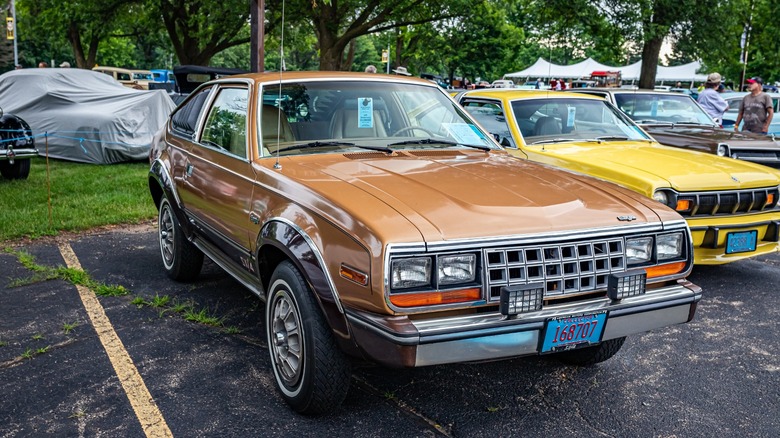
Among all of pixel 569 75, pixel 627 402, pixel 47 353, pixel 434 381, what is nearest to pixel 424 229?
pixel 434 381

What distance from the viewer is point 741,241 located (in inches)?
213

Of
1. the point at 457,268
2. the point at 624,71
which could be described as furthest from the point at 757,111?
the point at 624,71

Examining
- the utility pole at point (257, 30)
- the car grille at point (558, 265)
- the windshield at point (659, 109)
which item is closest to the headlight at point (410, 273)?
the car grille at point (558, 265)

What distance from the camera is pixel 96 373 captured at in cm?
377

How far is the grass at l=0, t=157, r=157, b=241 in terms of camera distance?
23.8 ft

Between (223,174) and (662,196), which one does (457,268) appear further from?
(662,196)

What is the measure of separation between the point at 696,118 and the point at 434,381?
706 centimetres

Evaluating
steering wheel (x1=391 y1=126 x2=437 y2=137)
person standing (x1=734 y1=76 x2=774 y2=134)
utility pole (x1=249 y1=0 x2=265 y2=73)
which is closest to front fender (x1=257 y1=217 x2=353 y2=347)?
steering wheel (x1=391 y1=126 x2=437 y2=137)

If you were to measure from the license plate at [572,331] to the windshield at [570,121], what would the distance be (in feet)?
12.2

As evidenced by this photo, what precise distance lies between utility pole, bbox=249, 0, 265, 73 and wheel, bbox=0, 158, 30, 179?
12.3 ft

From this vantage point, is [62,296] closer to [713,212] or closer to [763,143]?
[713,212]

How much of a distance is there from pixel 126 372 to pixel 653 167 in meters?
4.30

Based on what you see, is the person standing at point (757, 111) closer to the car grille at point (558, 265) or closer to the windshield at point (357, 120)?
the windshield at point (357, 120)

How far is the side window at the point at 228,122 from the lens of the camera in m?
4.19
